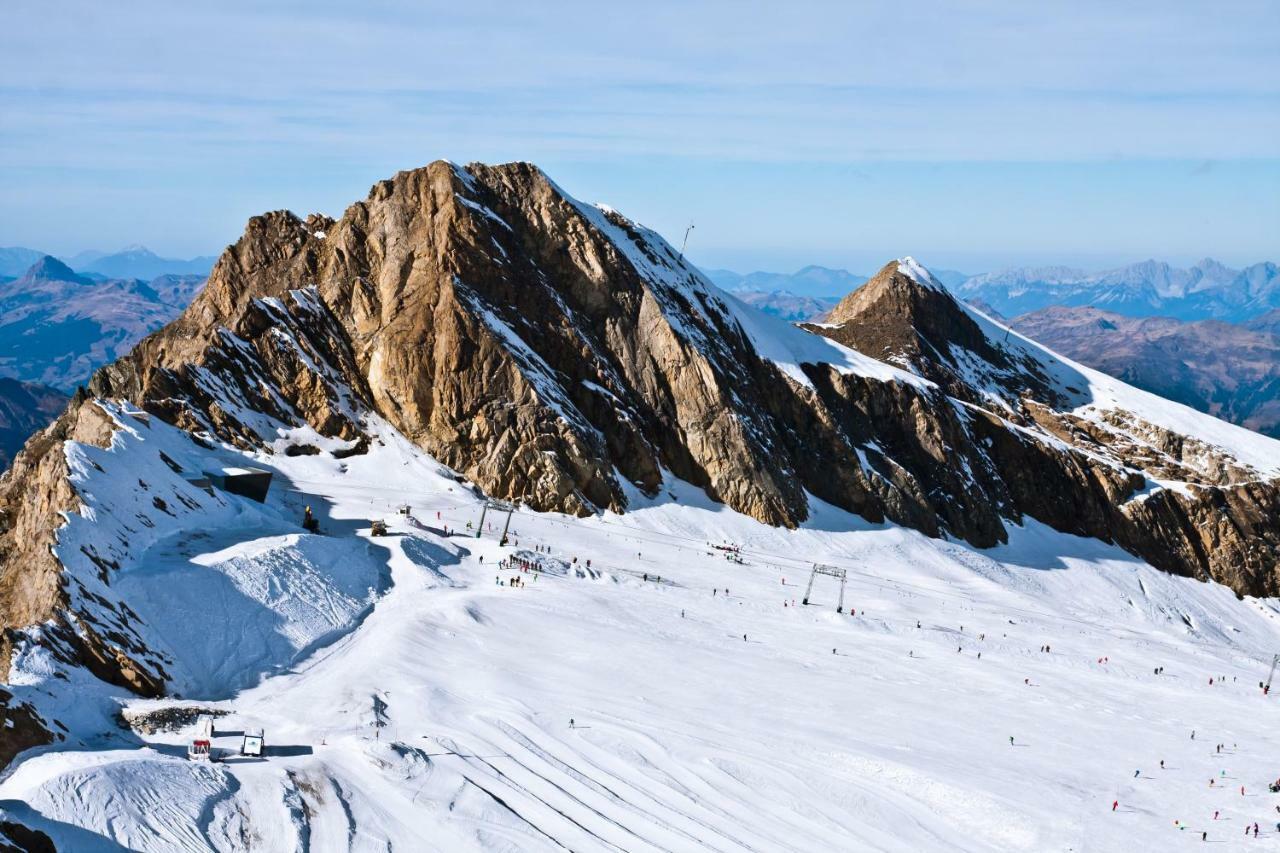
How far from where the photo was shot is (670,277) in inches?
4702

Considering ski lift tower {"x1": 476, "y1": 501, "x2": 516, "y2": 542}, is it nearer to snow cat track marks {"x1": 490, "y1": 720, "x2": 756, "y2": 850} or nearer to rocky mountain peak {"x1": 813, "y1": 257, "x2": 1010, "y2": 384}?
snow cat track marks {"x1": 490, "y1": 720, "x2": 756, "y2": 850}

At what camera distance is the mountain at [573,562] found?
4634cm

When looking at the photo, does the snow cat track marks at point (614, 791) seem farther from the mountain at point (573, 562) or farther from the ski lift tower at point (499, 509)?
the ski lift tower at point (499, 509)

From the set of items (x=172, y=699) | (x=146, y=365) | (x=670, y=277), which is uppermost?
(x=670, y=277)

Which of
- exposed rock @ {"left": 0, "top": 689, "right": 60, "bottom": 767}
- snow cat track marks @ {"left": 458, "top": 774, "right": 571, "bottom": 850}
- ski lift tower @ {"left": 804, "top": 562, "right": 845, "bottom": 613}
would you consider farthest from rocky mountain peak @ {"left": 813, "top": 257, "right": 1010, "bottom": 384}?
exposed rock @ {"left": 0, "top": 689, "right": 60, "bottom": 767}

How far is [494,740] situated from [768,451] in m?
60.8

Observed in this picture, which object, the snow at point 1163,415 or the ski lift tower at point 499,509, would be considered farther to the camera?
the snow at point 1163,415

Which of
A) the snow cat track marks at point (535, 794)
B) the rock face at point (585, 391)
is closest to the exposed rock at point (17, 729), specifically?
the snow cat track marks at point (535, 794)

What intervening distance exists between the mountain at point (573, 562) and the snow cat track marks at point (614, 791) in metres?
0.27

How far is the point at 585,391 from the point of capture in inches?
4065

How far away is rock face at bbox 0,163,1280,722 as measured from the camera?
95.3m

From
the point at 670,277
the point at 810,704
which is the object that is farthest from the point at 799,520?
the point at 810,704

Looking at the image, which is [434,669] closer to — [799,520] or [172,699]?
[172,699]

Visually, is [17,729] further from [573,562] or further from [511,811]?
[573,562]
